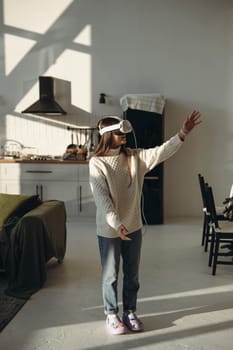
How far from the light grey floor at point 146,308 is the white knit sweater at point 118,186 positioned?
699 mm

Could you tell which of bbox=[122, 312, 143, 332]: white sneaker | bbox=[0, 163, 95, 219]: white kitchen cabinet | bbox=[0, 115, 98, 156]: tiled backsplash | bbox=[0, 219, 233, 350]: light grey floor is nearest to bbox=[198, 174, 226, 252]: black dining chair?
bbox=[0, 219, 233, 350]: light grey floor

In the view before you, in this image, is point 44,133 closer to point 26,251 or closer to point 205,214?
point 205,214

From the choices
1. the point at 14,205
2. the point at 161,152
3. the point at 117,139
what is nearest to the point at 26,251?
the point at 14,205

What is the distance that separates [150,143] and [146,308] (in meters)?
3.14

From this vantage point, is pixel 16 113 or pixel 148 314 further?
pixel 16 113

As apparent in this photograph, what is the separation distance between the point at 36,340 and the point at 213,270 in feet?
5.95

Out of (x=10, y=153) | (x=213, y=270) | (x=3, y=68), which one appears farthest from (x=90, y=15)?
(x=213, y=270)

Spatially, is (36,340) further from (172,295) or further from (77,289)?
(172,295)

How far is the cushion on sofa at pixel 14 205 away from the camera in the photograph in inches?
138

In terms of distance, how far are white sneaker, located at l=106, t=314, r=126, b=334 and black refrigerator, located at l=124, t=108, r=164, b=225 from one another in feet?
10.4

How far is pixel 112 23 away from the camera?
621 cm

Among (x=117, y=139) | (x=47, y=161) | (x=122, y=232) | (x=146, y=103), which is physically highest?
(x=146, y=103)

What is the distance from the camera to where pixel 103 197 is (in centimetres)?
235

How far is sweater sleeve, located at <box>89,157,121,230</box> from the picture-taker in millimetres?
2338
